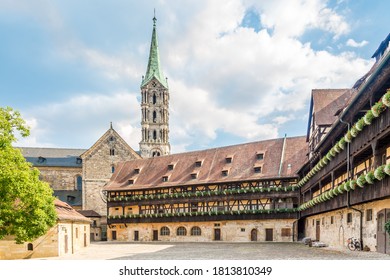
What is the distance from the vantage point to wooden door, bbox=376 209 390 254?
660 inches

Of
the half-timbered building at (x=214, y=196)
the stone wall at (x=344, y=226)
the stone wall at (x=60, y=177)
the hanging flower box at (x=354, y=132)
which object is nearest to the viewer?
the hanging flower box at (x=354, y=132)

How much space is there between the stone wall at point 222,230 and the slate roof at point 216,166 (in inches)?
159

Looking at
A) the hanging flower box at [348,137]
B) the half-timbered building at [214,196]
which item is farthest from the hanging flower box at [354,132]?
the half-timbered building at [214,196]

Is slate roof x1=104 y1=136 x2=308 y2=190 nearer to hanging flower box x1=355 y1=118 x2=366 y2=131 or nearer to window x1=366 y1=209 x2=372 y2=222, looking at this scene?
window x1=366 y1=209 x2=372 y2=222

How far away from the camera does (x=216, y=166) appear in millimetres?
43656

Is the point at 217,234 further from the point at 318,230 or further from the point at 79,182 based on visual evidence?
the point at 79,182

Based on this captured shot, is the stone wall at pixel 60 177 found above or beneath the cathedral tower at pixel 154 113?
beneath

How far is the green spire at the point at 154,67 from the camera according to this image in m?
78.5

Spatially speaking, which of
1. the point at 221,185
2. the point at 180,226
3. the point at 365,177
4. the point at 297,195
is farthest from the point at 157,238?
the point at 365,177

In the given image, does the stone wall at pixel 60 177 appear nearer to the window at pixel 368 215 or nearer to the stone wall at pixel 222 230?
the stone wall at pixel 222 230

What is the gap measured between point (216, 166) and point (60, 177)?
26.3 m

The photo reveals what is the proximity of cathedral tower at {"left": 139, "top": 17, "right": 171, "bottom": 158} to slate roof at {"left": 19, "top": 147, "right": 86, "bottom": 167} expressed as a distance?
1604cm

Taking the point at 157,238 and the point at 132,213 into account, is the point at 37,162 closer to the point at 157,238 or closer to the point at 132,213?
the point at 132,213

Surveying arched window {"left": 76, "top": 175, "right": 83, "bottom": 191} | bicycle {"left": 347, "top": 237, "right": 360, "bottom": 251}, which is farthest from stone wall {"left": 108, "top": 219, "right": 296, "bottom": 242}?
bicycle {"left": 347, "top": 237, "right": 360, "bottom": 251}
